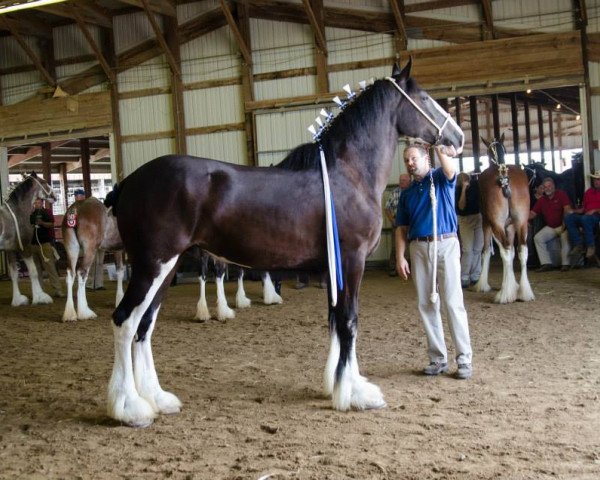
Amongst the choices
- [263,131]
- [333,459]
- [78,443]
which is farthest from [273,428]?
[263,131]

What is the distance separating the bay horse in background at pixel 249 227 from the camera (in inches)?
157

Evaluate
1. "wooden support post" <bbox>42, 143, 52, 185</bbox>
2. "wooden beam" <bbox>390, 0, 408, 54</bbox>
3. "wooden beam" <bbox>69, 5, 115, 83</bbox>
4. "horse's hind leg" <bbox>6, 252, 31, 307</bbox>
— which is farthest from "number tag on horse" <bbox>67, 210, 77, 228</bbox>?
"wooden support post" <bbox>42, 143, 52, 185</bbox>

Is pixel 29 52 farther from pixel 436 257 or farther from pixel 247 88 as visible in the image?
pixel 436 257

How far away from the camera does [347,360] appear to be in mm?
4176

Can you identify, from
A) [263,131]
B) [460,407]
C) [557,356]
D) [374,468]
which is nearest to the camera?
[374,468]

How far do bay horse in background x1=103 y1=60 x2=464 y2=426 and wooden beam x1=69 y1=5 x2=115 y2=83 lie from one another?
11.6 metres

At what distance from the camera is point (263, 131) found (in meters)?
14.5

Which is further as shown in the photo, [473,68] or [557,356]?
[473,68]

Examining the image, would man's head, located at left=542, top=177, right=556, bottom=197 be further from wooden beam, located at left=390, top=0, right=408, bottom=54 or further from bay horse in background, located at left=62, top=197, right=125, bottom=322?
bay horse in background, located at left=62, top=197, right=125, bottom=322

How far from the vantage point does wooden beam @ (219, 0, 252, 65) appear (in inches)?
531

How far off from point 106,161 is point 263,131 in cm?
1420

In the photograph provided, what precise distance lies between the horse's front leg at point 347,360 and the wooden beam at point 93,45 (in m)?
12.3

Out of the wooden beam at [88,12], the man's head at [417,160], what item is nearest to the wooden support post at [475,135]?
the wooden beam at [88,12]

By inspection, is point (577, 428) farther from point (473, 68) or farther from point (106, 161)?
point (106, 161)
